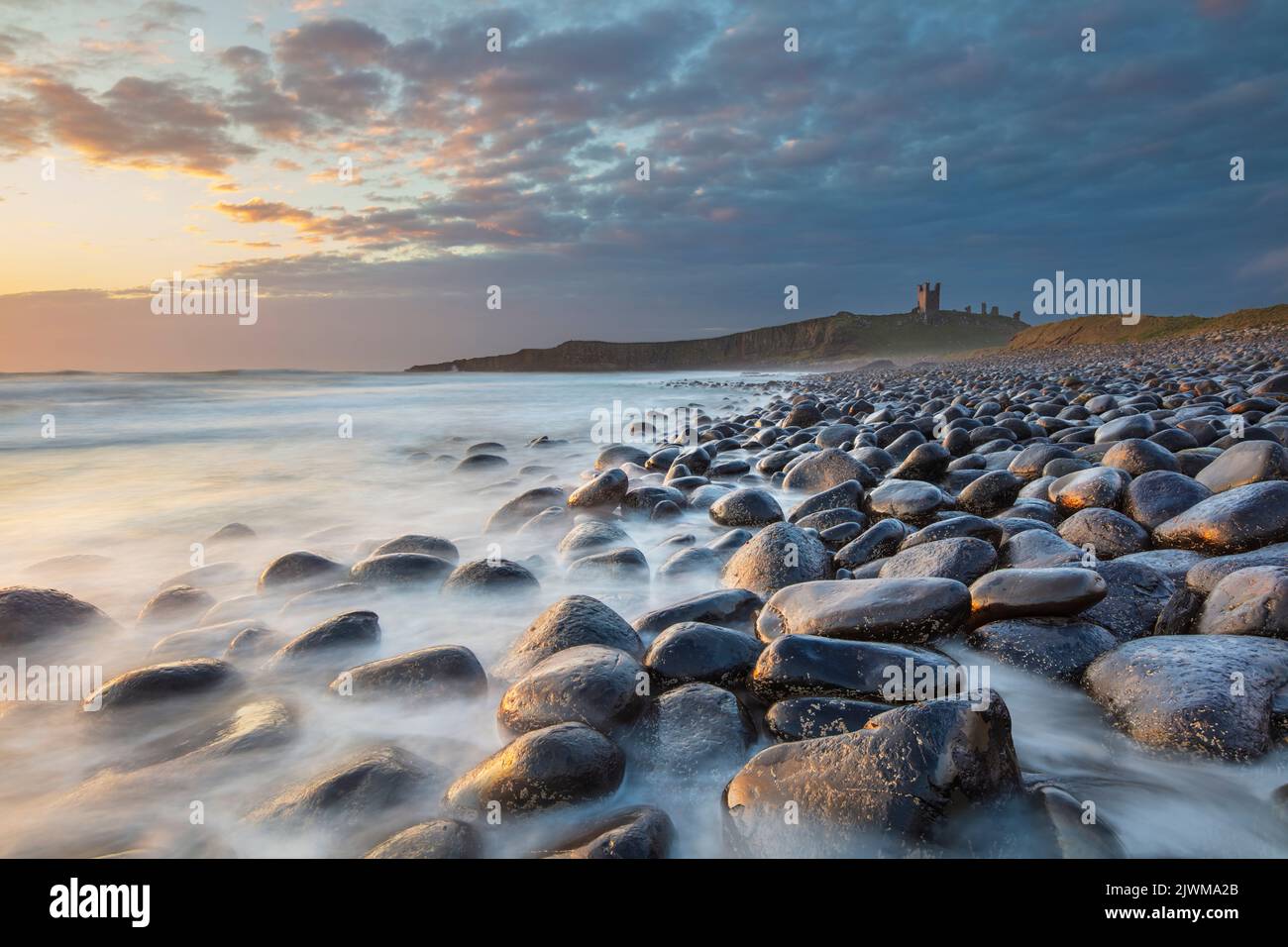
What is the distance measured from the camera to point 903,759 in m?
1.53

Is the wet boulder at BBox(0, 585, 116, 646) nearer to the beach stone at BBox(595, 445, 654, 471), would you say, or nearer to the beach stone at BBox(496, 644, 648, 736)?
the beach stone at BBox(496, 644, 648, 736)

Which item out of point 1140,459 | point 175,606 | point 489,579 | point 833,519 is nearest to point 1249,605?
point 833,519

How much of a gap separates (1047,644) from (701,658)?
1.20 m

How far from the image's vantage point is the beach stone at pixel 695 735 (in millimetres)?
1871

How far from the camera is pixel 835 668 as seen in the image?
205cm

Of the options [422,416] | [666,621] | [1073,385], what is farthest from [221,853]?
[422,416]

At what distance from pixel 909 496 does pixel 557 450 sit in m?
6.24

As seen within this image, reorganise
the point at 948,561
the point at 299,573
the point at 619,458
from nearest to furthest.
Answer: the point at 948,561, the point at 299,573, the point at 619,458

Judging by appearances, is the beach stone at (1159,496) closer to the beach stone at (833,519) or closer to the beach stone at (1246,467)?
the beach stone at (1246,467)

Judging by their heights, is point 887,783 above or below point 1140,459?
below

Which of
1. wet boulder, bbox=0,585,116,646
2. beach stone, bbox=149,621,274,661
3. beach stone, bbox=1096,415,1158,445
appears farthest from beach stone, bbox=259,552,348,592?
beach stone, bbox=1096,415,1158,445

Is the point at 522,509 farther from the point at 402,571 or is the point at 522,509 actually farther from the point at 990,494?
the point at 990,494

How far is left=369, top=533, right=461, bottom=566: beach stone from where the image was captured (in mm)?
4102

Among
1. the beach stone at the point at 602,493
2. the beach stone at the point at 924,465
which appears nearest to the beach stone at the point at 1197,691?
the beach stone at the point at 924,465
